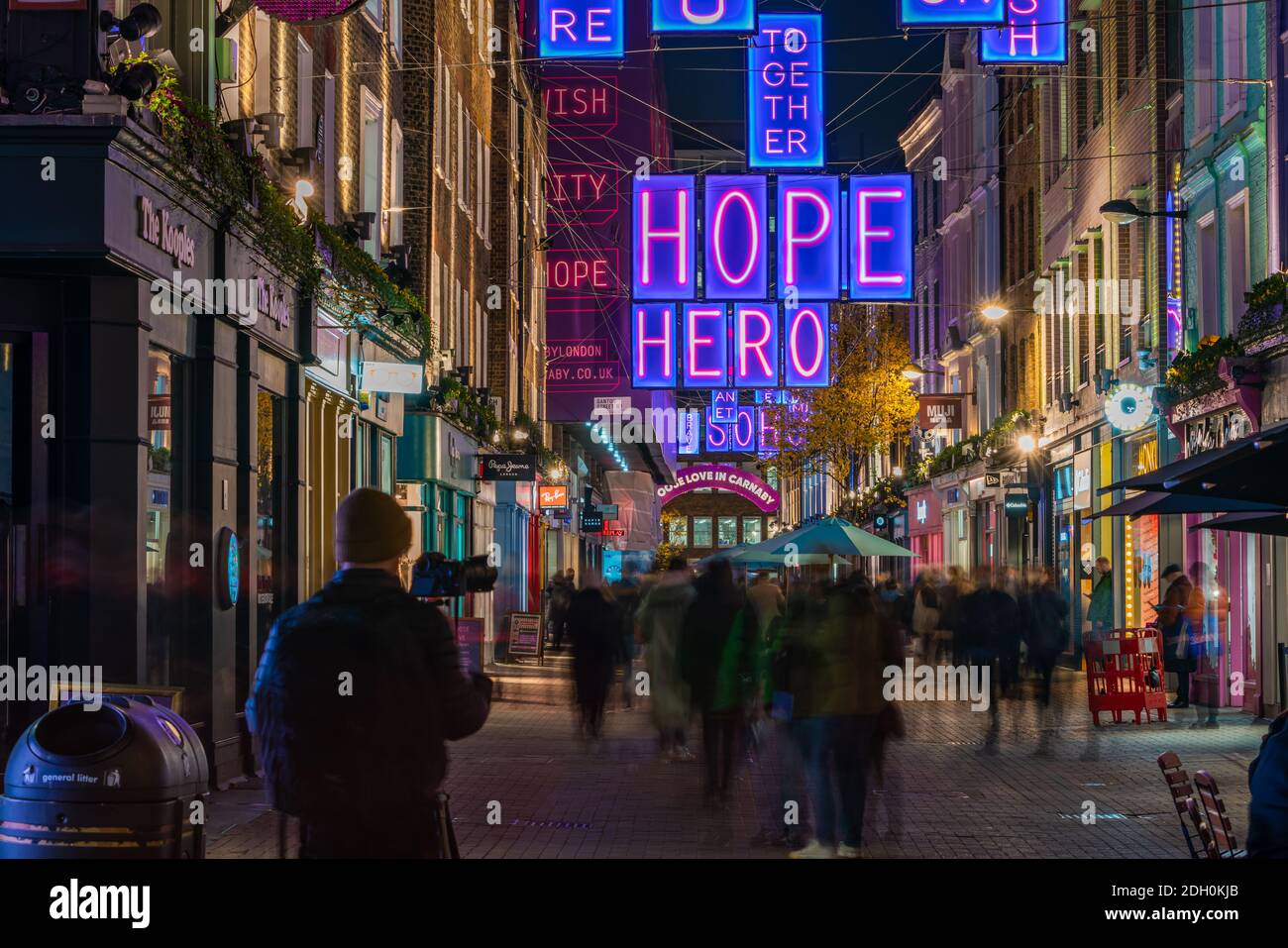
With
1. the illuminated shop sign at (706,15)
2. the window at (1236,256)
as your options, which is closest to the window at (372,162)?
the illuminated shop sign at (706,15)

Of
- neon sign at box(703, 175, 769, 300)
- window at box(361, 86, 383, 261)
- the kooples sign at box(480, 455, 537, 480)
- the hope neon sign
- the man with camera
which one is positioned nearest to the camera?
the man with camera

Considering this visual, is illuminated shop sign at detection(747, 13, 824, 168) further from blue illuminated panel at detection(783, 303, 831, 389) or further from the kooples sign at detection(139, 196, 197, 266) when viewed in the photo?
the kooples sign at detection(139, 196, 197, 266)

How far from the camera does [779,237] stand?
1038 inches

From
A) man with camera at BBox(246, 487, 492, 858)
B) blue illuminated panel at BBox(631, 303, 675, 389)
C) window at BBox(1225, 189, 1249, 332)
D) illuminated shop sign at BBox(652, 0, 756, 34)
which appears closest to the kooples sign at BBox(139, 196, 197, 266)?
illuminated shop sign at BBox(652, 0, 756, 34)

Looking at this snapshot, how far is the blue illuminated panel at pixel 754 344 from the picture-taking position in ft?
90.1

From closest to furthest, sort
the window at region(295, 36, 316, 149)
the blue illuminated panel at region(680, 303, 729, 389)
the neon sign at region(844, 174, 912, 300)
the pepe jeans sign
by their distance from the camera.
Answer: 1. the window at region(295, 36, 316, 149)
2. the neon sign at region(844, 174, 912, 300)
3. the blue illuminated panel at region(680, 303, 729, 389)
4. the pepe jeans sign

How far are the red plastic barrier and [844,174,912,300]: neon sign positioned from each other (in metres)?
6.41

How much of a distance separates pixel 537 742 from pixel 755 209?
9.76 meters

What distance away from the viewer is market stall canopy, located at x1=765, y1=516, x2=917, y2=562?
26328 mm

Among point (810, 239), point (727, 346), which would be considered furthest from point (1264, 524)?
point (727, 346)

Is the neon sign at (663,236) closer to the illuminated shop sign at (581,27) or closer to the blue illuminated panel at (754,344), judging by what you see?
the blue illuminated panel at (754,344)

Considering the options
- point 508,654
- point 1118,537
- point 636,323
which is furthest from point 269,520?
point 1118,537

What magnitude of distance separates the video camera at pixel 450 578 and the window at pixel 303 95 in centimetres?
662
